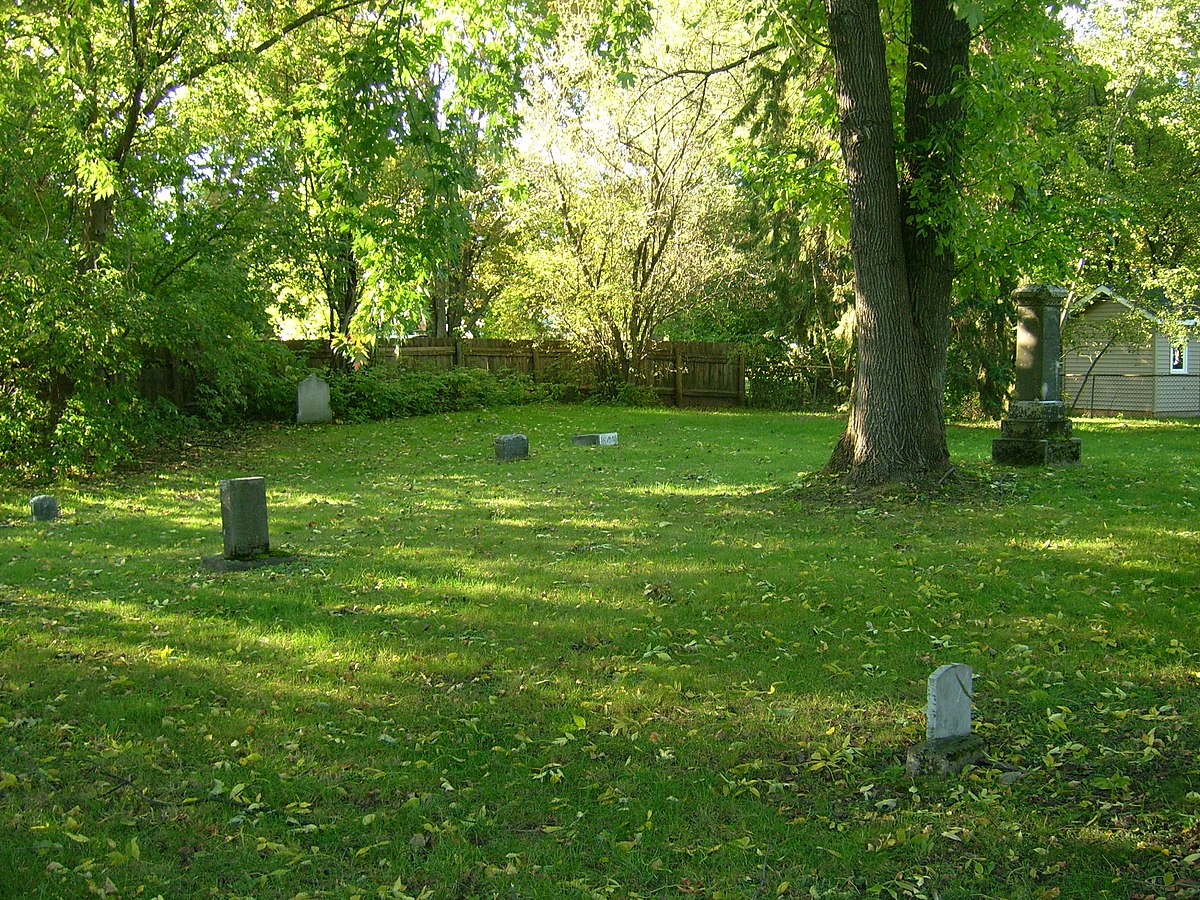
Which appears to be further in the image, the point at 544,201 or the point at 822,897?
the point at 544,201

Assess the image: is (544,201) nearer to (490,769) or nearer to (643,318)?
(643,318)

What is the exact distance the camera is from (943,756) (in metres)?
4.50

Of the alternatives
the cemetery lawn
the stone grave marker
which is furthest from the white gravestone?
the stone grave marker

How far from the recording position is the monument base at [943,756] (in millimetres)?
4484

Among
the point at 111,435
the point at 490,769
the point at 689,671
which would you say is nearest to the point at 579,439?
the point at 111,435

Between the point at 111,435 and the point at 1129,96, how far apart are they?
2271cm

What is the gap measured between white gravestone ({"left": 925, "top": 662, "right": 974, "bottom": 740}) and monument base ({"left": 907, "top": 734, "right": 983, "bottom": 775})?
0.04 m

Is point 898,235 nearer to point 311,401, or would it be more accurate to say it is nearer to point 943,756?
point 943,756

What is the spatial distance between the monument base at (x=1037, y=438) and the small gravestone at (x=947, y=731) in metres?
10.0

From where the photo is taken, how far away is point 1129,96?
2281 cm

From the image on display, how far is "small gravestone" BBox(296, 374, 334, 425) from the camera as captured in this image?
23.1 m

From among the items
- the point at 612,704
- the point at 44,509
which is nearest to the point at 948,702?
the point at 612,704

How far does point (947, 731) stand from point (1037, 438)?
10.2 metres

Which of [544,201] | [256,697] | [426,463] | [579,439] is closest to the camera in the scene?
[256,697]
